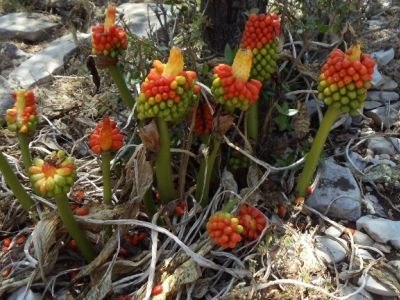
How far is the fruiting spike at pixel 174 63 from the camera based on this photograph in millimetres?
1707

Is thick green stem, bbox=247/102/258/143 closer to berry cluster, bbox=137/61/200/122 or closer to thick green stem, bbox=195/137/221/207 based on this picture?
thick green stem, bbox=195/137/221/207

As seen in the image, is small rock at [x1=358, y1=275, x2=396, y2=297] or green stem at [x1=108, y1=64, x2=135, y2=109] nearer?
small rock at [x1=358, y1=275, x2=396, y2=297]

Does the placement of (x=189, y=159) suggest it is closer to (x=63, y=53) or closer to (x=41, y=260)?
(x=41, y=260)

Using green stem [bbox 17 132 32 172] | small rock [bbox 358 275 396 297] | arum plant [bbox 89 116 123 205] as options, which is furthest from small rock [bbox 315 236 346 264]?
green stem [bbox 17 132 32 172]

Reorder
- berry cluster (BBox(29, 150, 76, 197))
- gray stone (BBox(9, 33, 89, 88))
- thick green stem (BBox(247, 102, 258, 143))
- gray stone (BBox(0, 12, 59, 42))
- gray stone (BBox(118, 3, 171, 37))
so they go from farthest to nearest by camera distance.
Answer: gray stone (BBox(0, 12, 59, 42)) → gray stone (BBox(118, 3, 171, 37)) → gray stone (BBox(9, 33, 89, 88)) → thick green stem (BBox(247, 102, 258, 143)) → berry cluster (BBox(29, 150, 76, 197))

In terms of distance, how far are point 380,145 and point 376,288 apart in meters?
0.93

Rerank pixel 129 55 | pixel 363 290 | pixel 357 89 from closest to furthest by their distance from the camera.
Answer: pixel 357 89 → pixel 363 290 → pixel 129 55

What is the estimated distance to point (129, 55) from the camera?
10.2ft

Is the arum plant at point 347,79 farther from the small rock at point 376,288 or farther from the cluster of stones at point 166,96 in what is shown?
the small rock at point 376,288

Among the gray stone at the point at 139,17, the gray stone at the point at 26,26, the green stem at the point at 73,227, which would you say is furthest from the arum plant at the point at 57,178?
the gray stone at the point at 26,26

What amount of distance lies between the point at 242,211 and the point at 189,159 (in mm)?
404

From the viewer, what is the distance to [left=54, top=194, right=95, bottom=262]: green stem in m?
1.82

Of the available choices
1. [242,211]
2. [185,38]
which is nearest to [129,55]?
[185,38]

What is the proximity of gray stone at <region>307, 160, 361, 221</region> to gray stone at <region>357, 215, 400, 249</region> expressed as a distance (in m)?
0.07
